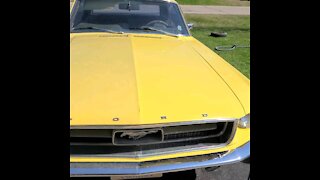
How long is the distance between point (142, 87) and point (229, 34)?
28.8ft

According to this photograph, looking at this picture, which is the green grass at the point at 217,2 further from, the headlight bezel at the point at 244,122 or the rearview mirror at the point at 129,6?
the headlight bezel at the point at 244,122

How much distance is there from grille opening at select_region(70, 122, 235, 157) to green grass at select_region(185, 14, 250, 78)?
367cm

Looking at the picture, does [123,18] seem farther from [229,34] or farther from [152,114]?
[229,34]

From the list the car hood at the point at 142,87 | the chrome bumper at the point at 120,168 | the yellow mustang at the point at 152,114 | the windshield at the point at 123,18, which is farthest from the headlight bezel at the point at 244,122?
the windshield at the point at 123,18

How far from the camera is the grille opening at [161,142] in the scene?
214 centimetres

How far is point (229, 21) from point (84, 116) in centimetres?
1238

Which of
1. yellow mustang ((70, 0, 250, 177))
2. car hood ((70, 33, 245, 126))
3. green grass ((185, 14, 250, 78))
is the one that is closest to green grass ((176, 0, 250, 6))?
green grass ((185, 14, 250, 78))

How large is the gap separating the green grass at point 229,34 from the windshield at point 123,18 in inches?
93.3

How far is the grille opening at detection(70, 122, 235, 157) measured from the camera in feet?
7.03
